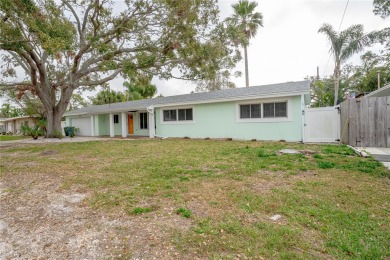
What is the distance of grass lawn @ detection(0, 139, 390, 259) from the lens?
8.01 ft

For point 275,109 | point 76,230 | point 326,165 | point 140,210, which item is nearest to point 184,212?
point 140,210

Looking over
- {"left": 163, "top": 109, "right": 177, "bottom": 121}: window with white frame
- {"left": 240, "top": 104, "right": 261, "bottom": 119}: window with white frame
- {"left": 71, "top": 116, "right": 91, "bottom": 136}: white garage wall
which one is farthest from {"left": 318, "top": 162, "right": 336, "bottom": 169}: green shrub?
→ {"left": 71, "top": 116, "right": 91, "bottom": 136}: white garage wall

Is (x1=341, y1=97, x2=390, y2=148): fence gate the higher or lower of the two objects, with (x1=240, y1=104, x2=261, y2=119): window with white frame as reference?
lower

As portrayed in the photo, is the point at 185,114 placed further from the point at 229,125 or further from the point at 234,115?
the point at 234,115

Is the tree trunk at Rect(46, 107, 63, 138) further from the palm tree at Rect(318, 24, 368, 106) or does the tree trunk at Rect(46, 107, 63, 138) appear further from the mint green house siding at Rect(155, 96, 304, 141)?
the palm tree at Rect(318, 24, 368, 106)

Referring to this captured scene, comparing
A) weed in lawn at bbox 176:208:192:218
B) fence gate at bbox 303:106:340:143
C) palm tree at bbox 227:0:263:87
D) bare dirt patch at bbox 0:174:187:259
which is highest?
palm tree at bbox 227:0:263:87

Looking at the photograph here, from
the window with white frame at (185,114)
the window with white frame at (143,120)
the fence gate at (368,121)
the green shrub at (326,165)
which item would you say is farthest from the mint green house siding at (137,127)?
the green shrub at (326,165)

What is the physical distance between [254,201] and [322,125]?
364 inches

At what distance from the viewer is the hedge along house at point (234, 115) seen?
11.4 metres

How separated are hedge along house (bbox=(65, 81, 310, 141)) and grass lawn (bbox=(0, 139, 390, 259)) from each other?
513 centimetres

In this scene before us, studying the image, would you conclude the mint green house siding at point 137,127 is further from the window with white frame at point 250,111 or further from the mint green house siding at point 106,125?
the window with white frame at point 250,111

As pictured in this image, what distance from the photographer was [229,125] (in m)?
13.4

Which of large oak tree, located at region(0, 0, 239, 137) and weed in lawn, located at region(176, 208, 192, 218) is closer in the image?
weed in lawn, located at region(176, 208, 192, 218)

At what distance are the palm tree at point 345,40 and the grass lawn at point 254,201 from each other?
45.5ft
